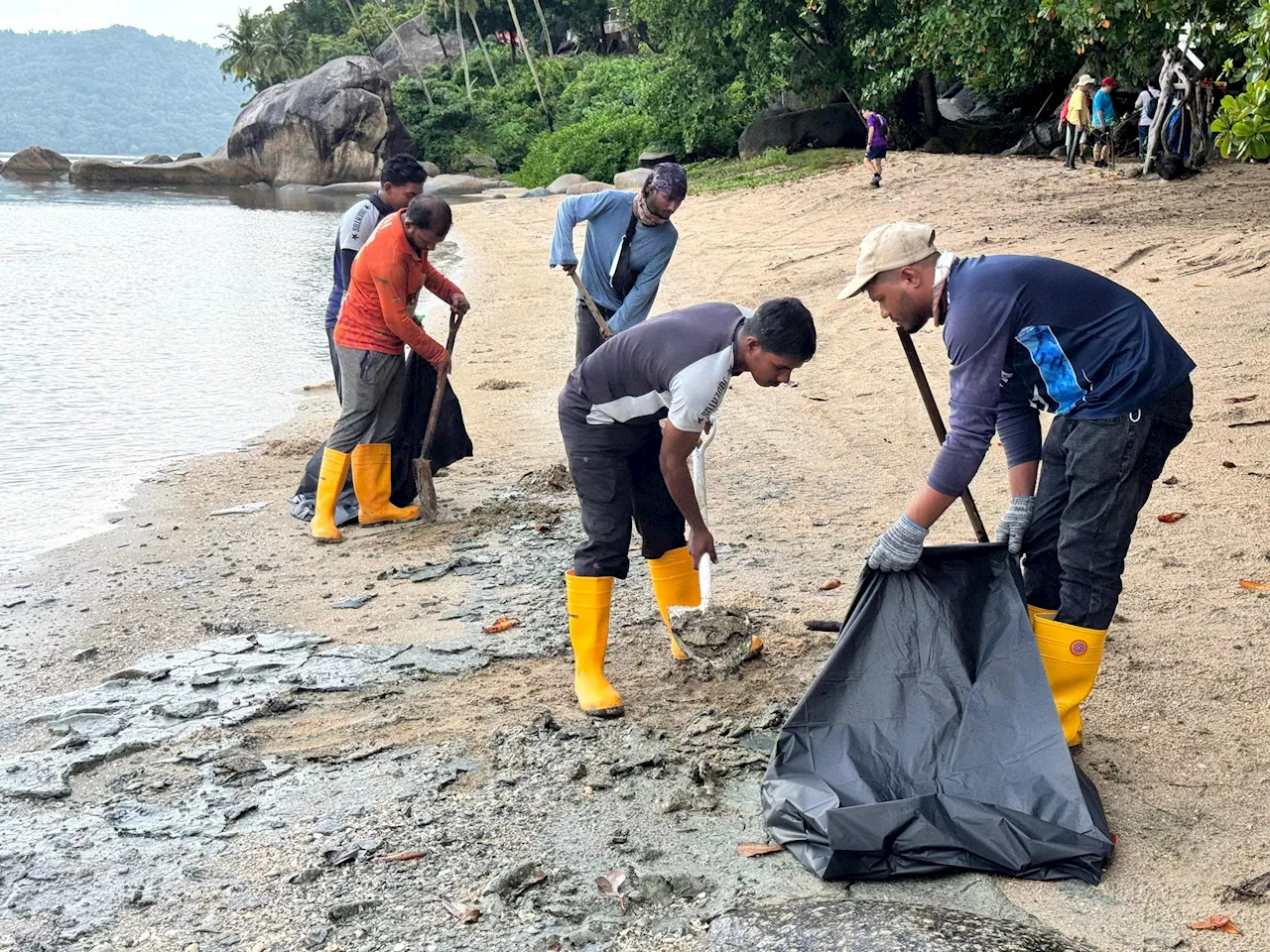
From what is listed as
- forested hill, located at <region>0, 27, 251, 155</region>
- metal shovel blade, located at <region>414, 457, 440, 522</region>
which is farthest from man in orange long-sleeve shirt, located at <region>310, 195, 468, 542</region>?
forested hill, located at <region>0, 27, 251, 155</region>

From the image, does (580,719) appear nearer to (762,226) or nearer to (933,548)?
(933,548)

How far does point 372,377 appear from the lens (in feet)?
20.4

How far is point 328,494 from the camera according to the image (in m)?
6.38

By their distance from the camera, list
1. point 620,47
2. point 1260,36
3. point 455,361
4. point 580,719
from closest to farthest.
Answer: point 580,719, point 1260,36, point 455,361, point 620,47

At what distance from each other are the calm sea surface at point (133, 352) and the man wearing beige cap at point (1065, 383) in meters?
5.27

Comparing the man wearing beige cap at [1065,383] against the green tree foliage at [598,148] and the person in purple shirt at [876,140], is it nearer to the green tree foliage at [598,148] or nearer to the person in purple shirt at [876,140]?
the person in purple shirt at [876,140]

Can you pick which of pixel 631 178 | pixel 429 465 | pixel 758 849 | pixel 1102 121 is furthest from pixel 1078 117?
pixel 758 849

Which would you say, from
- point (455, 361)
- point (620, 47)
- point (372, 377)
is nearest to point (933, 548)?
point (372, 377)

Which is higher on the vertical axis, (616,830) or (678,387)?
(678,387)

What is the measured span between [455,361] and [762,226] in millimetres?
6979

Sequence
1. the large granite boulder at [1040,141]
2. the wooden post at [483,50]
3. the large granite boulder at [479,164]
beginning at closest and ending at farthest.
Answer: the large granite boulder at [1040,141]
the large granite boulder at [479,164]
the wooden post at [483,50]

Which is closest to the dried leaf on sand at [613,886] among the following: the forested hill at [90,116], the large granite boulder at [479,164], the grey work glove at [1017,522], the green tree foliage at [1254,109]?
the grey work glove at [1017,522]

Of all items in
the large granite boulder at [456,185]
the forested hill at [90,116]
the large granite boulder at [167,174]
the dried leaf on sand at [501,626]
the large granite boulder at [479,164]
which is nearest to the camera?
the dried leaf on sand at [501,626]

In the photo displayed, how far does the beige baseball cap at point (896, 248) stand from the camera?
3.15 m
